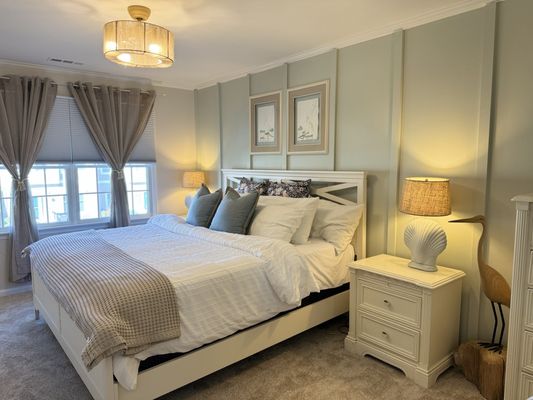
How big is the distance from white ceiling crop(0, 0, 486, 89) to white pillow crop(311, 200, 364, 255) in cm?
144

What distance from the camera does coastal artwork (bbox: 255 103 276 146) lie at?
394 cm

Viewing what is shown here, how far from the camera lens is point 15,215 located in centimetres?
379

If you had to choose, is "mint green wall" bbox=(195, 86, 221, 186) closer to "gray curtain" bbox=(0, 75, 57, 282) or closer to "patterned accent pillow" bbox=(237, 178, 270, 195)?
"patterned accent pillow" bbox=(237, 178, 270, 195)

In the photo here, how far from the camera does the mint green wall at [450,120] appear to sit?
2283mm

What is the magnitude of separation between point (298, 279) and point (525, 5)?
2210mm

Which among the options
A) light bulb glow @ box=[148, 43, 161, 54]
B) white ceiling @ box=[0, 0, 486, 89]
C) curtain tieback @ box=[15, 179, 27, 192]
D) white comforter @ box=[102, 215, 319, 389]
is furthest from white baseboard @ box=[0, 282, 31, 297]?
light bulb glow @ box=[148, 43, 161, 54]

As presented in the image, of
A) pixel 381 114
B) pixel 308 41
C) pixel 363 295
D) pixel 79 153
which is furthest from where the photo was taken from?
pixel 79 153

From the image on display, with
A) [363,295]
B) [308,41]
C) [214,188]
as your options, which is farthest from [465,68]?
[214,188]

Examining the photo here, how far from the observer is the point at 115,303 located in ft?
5.96

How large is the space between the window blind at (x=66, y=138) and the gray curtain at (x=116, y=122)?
0.10 m

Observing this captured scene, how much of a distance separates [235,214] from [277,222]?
0.37 metres

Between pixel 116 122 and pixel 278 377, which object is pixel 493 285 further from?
pixel 116 122

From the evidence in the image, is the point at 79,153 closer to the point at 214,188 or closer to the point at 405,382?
the point at 214,188

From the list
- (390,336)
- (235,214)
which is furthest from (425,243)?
(235,214)
